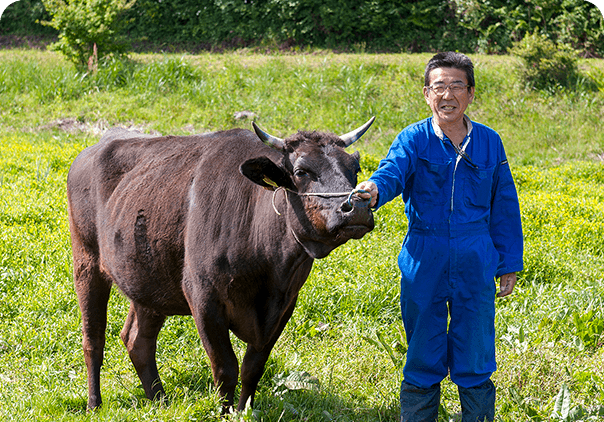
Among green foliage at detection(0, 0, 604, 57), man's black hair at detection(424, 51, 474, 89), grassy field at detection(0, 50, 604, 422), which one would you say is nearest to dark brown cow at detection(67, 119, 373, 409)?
grassy field at detection(0, 50, 604, 422)

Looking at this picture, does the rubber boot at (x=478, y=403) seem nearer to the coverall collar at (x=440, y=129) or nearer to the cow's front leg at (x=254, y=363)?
the cow's front leg at (x=254, y=363)

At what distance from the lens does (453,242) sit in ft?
11.4

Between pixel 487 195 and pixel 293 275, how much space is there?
1.31 meters

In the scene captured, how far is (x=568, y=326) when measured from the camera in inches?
199

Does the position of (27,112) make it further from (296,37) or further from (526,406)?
(526,406)

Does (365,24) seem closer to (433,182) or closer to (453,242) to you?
(433,182)

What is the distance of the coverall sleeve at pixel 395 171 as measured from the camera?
126 inches

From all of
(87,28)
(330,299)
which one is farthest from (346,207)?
(87,28)

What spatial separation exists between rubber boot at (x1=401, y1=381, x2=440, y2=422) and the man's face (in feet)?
5.49

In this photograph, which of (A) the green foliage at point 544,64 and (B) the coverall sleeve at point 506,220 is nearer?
(B) the coverall sleeve at point 506,220

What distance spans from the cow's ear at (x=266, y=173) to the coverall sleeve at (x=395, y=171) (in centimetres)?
51

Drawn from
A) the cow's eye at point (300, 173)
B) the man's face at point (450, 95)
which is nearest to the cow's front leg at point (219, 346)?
the cow's eye at point (300, 173)

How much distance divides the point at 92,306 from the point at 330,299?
6.90ft

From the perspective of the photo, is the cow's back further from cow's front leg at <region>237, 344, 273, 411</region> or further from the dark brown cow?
cow's front leg at <region>237, 344, 273, 411</region>
